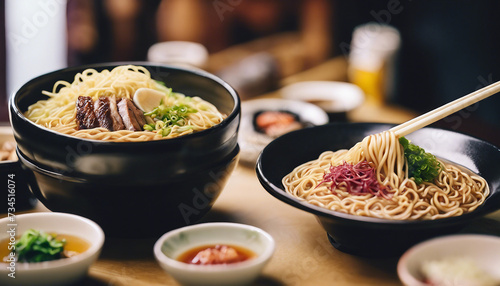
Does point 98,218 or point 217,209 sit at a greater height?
point 98,218

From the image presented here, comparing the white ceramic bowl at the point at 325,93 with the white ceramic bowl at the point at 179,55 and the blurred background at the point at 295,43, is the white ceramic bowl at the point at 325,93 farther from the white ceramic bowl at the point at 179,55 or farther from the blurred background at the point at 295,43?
the white ceramic bowl at the point at 179,55

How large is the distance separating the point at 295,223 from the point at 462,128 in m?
2.41

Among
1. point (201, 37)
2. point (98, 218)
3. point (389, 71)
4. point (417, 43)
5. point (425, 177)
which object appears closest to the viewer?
point (98, 218)

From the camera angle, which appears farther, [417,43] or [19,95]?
[417,43]

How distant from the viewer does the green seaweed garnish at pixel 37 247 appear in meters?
1.85

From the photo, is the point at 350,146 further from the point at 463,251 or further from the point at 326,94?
the point at 326,94

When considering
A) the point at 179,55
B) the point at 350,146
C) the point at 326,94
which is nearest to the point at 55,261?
the point at 350,146

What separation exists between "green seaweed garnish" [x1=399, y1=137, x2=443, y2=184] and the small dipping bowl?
1.42m

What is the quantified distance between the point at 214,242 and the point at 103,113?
2.18 ft

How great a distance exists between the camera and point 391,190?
7.26 feet

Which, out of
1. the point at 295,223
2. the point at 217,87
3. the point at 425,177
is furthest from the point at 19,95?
the point at 425,177

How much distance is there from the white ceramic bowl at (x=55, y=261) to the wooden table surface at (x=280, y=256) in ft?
0.55

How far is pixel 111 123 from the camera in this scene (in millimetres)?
2248

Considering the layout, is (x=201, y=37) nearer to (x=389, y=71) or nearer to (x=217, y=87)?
(x=389, y=71)
